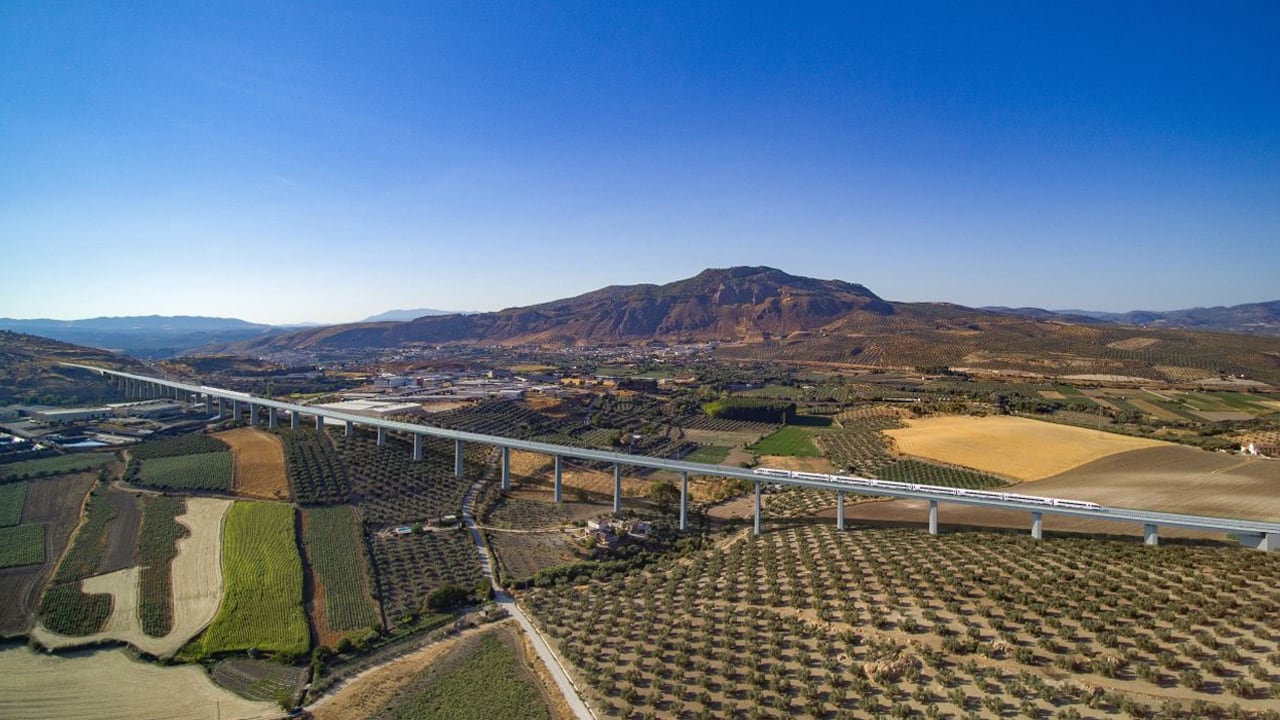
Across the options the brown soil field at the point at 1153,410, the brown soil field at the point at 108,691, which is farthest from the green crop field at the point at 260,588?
the brown soil field at the point at 1153,410

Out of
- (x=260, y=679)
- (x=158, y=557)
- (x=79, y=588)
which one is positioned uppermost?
(x=158, y=557)

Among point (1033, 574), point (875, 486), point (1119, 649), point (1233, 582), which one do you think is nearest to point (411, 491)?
point (875, 486)

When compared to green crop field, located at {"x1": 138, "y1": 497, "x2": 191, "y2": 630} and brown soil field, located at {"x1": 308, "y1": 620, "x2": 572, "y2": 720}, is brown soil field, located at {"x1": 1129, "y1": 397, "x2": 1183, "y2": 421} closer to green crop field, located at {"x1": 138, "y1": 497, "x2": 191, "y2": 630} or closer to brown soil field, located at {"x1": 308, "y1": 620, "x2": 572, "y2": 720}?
brown soil field, located at {"x1": 308, "y1": 620, "x2": 572, "y2": 720}

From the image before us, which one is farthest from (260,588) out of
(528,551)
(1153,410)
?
(1153,410)

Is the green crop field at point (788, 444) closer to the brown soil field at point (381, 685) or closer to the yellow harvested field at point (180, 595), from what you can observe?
the brown soil field at point (381, 685)

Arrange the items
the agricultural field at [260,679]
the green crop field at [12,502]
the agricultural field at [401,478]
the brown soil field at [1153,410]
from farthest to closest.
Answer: the brown soil field at [1153,410] < the agricultural field at [401,478] < the green crop field at [12,502] < the agricultural field at [260,679]

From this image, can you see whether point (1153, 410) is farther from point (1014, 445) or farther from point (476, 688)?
point (476, 688)

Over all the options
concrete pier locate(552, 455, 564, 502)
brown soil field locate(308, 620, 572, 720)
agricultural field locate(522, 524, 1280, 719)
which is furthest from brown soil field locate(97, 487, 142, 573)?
concrete pier locate(552, 455, 564, 502)
